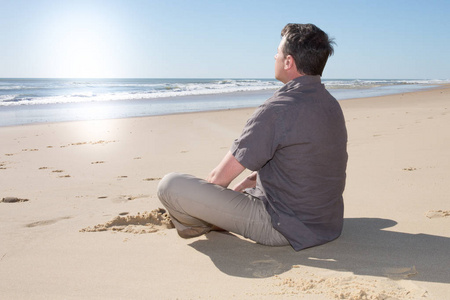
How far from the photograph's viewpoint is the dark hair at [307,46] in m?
2.36

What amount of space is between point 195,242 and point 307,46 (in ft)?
4.80

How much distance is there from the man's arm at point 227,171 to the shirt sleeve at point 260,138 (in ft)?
0.29

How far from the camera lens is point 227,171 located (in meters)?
2.54

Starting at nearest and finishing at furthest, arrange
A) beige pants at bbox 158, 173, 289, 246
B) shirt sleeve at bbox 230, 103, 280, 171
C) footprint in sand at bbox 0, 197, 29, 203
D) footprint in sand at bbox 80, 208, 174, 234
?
shirt sleeve at bbox 230, 103, 280, 171
beige pants at bbox 158, 173, 289, 246
footprint in sand at bbox 80, 208, 174, 234
footprint in sand at bbox 0, 197, 29, 203

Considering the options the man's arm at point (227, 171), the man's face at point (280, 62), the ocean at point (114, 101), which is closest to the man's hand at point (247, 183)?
the man's arm at point (227, 171)

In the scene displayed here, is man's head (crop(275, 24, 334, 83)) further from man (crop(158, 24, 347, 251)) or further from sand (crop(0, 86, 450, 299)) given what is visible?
sand (crop(0, 86, 450, 299))

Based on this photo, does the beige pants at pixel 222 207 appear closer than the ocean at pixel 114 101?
Yes

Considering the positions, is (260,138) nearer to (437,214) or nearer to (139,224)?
(139,224)

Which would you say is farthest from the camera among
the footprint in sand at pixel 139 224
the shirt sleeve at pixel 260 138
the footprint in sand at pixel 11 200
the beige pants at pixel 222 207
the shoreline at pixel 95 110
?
the shoreline at pixel 95 110

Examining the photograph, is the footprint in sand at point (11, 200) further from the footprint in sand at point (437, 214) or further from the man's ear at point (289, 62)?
the footprint in sand at point (437, 214)

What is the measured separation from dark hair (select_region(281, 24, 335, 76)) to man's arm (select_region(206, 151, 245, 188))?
25.6 inches

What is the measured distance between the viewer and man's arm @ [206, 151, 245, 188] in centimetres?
247

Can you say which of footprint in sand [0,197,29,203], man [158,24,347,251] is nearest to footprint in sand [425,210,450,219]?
man [158,24,347,251]

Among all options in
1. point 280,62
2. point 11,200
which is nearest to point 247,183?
point 280,62
